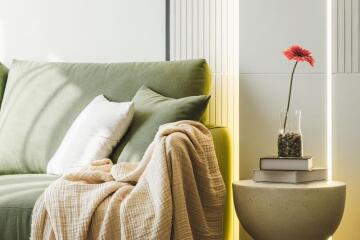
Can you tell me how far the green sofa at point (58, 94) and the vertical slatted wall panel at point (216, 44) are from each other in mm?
250

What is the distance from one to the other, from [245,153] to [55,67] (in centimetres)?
106

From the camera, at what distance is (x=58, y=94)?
10.5ft

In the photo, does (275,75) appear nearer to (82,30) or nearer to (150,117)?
(150,117)

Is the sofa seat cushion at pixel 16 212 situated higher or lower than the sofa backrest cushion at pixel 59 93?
lower

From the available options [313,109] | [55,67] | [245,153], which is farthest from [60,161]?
[313,109]

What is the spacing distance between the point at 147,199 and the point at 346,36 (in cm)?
142

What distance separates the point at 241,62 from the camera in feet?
10.6

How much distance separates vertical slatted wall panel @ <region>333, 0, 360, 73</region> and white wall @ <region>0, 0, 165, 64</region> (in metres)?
0.93

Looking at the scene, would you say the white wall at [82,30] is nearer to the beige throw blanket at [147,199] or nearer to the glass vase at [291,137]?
the glass vase at [291,137]

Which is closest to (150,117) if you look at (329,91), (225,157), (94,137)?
(94,137)


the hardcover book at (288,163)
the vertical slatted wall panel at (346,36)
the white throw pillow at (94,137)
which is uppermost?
the vertical slatted wall panel at (346,36)

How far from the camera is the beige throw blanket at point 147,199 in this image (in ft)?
7.07

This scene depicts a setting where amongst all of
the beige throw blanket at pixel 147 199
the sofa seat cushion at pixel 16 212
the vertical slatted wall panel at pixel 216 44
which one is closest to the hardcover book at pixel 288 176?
the beige throw blanket at pixel 147 199

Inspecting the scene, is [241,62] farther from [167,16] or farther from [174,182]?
[174,182]
